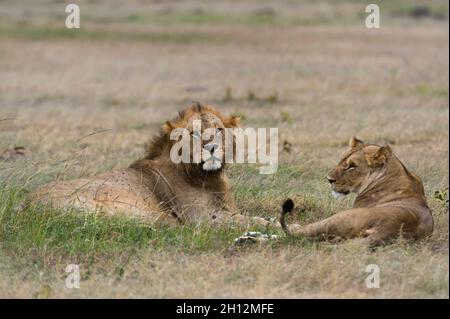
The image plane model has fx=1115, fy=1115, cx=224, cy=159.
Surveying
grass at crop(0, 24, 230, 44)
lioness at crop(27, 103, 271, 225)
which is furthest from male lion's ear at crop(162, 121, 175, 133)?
grass at crop(0, 24, 230, 44)

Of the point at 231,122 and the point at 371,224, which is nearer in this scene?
the point at 371,224

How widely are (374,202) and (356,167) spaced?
32 cm

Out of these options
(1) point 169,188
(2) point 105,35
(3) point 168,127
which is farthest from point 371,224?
(2) point 105,35

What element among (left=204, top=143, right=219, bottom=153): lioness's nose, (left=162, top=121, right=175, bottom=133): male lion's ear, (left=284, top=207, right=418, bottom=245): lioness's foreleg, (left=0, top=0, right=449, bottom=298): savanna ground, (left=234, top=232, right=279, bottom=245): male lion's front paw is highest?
(left=162, top=121, right=175, bottom=133): male lion's ear

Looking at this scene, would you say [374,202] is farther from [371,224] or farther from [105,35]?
[105,35]

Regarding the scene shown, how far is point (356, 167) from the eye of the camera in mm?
7742

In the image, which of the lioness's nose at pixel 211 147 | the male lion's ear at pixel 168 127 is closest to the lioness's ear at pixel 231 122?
the lioness's nose at pixel 211 147

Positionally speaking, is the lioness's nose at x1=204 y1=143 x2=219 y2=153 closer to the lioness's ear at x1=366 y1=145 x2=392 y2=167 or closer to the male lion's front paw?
the male lion's front paw

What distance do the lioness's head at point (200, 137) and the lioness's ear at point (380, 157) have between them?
3.55 ft

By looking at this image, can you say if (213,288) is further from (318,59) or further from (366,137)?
(318,59)

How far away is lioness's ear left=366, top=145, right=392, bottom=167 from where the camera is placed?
759 centimetres

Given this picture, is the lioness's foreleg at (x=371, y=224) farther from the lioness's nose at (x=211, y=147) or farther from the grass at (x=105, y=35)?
the grass at (x=105, y=35)

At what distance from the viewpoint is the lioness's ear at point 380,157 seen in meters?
7.59
